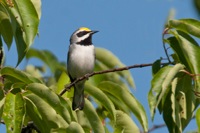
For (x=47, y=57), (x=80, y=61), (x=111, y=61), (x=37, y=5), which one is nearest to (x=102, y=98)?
(x=37, y=5)

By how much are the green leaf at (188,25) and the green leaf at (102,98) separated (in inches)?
21.6

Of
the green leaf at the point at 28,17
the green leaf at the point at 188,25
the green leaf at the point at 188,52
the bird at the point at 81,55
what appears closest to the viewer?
the green leaf at the point at 28,17

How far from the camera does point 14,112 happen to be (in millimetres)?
2373

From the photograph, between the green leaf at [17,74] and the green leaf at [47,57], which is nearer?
the green leaf at [17,74]

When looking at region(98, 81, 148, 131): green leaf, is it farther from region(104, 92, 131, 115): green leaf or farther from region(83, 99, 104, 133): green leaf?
region(83, 99, 104, 133): green leaf

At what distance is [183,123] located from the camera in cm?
293

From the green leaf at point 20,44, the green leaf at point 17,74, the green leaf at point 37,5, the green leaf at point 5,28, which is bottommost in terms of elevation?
the green leaf at point 17,74

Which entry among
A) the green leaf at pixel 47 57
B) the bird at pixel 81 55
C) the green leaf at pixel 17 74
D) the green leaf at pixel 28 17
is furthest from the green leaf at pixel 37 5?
the bird at pixel 81 55

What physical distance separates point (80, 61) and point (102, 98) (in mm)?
2875

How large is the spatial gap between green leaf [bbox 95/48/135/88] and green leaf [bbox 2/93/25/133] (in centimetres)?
170

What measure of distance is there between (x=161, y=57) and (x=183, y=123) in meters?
0.40

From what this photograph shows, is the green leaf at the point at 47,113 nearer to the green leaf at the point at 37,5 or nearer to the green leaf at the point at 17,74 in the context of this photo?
the green leaf at the point at 17,74

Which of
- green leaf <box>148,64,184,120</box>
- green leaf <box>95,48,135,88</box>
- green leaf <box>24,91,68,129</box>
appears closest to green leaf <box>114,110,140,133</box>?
green leaf <box>148,64,184,120</box>

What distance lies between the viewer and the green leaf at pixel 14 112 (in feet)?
7.62
